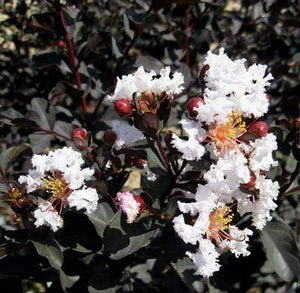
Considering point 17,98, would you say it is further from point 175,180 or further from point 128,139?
point 175,180

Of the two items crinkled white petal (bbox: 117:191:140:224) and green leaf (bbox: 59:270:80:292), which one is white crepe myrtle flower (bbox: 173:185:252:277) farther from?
green leaf (bbox: 59:270:80:292)

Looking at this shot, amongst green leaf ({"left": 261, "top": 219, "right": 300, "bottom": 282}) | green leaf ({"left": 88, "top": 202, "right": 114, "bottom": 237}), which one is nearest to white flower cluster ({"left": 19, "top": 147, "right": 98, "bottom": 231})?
green leaf ({"left": 88, "top": 202, "right": 114, "bottom": 237})

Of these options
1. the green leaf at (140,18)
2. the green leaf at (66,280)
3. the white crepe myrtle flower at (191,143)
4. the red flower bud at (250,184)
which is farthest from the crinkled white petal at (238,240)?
the green leaf at (140,18)

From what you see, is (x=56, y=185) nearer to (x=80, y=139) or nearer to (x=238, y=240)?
(x=80, y=139)

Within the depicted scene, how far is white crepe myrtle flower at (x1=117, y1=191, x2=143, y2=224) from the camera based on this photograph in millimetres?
1270

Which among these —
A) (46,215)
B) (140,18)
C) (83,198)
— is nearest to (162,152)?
(83,198)

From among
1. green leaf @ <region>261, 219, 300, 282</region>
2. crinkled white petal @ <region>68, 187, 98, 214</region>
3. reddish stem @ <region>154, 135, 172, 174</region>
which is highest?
reddish stem @ <region>154, 135, 172, 174</region>

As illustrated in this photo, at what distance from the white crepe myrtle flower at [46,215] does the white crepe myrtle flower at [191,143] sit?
36 cm

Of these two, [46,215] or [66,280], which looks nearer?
[46,215]

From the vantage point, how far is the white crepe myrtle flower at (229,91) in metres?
1.22

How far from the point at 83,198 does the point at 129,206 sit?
0.39ft

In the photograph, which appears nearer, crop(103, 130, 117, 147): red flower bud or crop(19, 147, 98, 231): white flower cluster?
crop(19, 147, 98, 231): white flower cluster

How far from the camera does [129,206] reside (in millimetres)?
1275

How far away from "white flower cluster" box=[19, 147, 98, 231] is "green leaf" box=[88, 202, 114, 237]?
0.10 m
